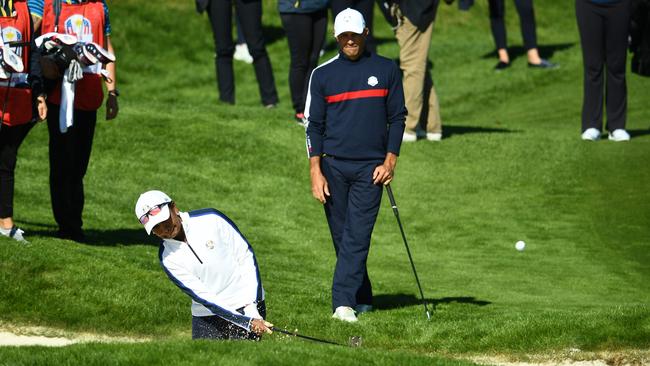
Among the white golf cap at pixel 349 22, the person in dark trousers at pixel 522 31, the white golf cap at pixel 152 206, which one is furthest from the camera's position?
the person in dark trousers at pixel 522 31

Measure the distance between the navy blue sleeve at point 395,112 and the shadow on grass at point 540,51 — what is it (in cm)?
1525

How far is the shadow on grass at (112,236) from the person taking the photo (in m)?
13.4

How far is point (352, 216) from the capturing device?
35.2 feet

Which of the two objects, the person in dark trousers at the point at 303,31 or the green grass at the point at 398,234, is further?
the person in dark trousers at the point at 303,31

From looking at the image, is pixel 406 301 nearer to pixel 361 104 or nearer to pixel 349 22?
pixel 361 104

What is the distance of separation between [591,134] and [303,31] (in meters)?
4.13

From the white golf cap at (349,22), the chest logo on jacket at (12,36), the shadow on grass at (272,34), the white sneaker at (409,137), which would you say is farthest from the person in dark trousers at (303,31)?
the shadow on grass at (272,34)

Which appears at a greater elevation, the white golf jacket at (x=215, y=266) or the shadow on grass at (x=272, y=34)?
the white golf jacket at (x=215, y=266)

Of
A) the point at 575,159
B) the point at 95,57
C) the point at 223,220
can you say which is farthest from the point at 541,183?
the point at 223,220

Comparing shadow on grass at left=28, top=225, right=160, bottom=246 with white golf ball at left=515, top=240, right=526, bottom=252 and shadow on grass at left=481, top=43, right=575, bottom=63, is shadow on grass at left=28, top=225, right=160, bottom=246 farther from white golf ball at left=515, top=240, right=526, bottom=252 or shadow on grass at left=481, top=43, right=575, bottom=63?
shadow on grass at left=481, top=43, right=575, bottom=63

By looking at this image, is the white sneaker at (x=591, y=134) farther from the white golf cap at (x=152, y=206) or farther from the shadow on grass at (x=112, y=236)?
the white golf cap at (x=152, y=206)

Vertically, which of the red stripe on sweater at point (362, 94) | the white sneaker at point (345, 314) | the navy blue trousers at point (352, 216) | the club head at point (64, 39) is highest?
the club head at point (64, 39)

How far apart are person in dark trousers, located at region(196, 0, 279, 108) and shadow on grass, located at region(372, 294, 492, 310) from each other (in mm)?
7223

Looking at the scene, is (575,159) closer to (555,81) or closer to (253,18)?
(253,18)
